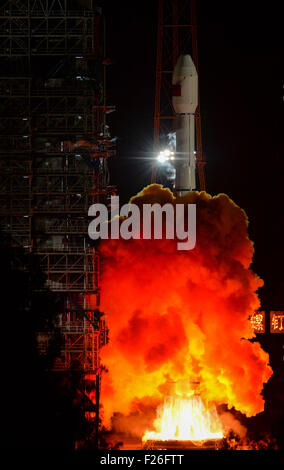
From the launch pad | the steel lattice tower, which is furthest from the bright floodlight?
the launch pad

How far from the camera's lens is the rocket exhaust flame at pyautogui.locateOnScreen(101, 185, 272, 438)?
241 feet

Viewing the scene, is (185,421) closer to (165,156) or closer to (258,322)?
(258,322)

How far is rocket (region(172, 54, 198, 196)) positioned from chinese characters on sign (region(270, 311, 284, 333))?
1439 centimetres

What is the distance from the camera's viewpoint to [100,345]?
74750mm

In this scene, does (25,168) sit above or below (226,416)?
above

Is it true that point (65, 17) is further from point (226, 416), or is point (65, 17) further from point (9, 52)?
point (226, 416)

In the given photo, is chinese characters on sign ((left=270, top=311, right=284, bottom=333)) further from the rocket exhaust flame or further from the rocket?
the rocket exhaust flame

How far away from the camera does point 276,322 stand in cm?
8962

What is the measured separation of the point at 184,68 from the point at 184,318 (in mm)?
16406

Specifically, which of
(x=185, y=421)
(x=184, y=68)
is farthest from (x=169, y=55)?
(x=185, y=421)

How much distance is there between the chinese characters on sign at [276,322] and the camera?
3524 inches
